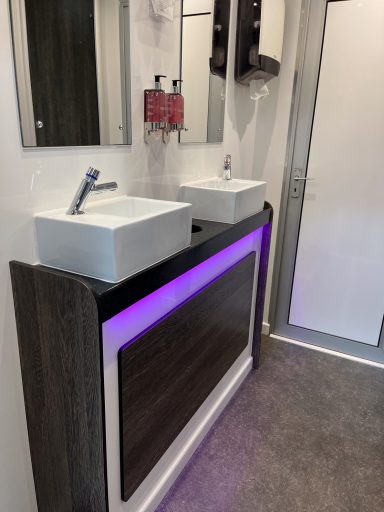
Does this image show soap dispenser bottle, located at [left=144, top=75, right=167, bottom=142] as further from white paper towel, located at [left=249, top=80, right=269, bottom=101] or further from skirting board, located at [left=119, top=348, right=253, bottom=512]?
skirting board, located at [left=119, top=348, right=253, bottom=512]

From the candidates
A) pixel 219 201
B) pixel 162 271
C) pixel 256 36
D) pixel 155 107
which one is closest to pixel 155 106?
pixel 155 107

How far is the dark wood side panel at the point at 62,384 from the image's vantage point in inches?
37.7

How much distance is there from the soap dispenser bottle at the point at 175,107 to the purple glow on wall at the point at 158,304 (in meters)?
0.56

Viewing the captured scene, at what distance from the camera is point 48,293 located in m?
0.98

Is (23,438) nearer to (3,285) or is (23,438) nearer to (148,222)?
(3,285)

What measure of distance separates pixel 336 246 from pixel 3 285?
1942 millimetres

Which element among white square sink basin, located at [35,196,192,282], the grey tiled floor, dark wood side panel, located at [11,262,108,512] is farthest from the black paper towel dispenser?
the grey tiled floor

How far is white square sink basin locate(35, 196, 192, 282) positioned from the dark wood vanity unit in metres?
0.03

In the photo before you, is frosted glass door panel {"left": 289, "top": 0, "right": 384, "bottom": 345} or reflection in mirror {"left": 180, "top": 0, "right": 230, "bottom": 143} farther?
frosted glass door panel {"left": 289, "top": 0, "right": 384, "bottom": 345}

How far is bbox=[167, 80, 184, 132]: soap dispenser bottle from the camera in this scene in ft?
4.65

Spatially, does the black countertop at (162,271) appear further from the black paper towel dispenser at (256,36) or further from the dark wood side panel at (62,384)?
the black paper towel dispenser at (256,36)

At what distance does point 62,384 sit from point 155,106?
98 centimetres

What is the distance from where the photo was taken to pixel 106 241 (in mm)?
925

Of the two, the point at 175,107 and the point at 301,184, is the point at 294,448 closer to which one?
the point at 301,184
